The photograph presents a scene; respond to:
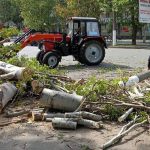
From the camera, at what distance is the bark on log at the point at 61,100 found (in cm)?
810

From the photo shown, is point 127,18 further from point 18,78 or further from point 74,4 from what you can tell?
point 18,78

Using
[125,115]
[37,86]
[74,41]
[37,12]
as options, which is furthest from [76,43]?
[37,12]

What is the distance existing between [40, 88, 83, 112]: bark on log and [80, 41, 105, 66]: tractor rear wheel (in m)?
10.7

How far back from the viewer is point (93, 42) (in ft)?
63.6

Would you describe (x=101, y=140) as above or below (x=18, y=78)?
below

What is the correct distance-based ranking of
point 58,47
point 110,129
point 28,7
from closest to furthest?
point 110,129 < point 58,47 < point 28,7

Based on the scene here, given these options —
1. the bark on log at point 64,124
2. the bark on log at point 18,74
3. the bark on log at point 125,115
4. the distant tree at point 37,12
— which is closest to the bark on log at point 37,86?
the bark on log at point 18,74

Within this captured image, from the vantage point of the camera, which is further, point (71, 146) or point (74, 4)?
point (74, 4)

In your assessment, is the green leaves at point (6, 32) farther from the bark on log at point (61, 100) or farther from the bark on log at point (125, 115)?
the bark on log at point (125, 115)

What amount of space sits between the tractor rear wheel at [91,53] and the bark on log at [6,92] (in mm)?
9881

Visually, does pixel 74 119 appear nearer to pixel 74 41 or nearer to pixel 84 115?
pixel 84 115

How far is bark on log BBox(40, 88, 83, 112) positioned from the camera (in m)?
8.10

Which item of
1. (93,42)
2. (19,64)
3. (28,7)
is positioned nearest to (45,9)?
(28,7)

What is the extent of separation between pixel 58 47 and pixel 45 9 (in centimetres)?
3443
